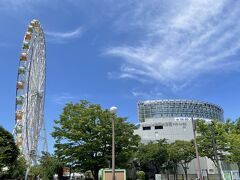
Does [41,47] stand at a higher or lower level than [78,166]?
higher

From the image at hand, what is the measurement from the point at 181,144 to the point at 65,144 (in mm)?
36661

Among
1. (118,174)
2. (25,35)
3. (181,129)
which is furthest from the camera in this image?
(181,129)

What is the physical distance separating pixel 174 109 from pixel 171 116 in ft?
10.1

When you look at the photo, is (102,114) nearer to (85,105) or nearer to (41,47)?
(85,105)

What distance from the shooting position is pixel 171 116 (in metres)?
122

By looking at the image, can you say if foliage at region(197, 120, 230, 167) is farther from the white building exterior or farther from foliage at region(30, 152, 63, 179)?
the white building exterior

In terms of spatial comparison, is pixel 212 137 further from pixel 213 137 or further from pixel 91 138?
pixel 91 138

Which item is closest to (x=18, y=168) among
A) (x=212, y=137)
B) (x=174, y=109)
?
(x=212, y=137)

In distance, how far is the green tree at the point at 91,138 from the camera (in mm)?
33906

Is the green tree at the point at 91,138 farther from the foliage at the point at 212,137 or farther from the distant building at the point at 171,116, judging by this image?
the distant building at the point at 171,116

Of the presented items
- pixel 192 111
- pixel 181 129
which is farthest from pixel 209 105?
pixel 181 129

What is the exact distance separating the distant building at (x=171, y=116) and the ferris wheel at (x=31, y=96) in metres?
53.9

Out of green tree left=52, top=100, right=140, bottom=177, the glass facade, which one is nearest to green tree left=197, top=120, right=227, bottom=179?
green tree left=52, top=100, right=140, bottom=177

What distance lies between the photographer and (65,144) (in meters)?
35.1
